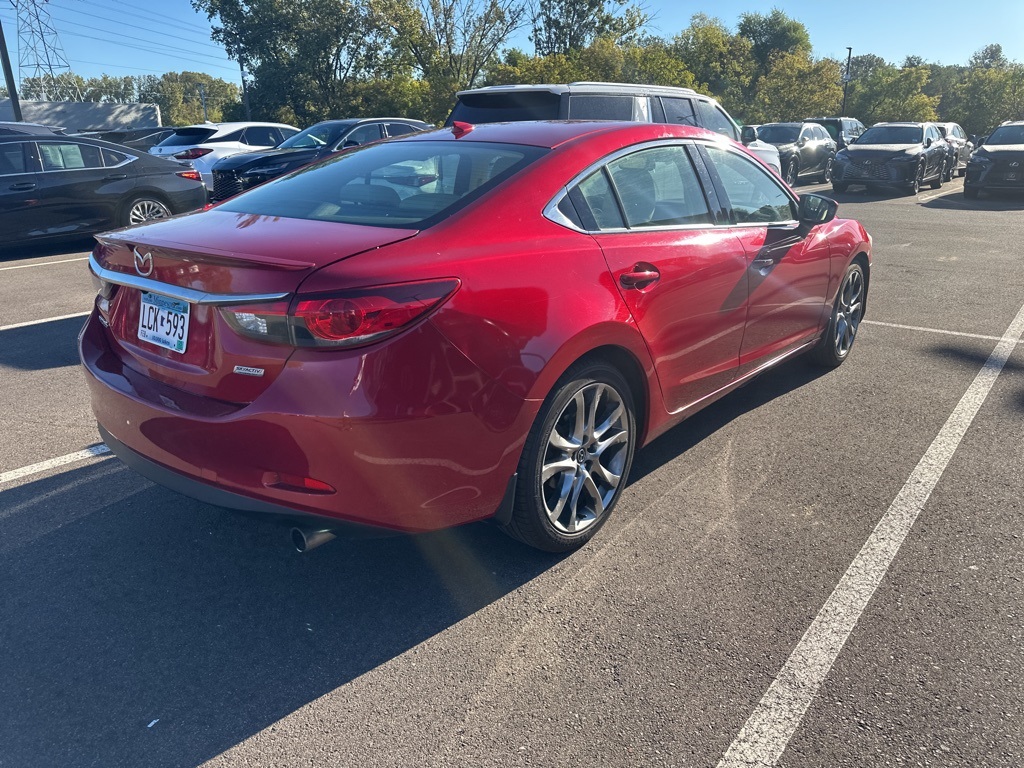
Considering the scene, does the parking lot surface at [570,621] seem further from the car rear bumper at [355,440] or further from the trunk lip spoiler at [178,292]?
the trunk lip spoiler at [178,292]

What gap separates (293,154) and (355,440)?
1192cm

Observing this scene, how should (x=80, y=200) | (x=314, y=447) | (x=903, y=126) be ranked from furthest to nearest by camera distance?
1. (x=903, y=126)
2. (x=80, y=200)
3. (x=314, y=447)

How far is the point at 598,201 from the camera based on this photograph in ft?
10.7

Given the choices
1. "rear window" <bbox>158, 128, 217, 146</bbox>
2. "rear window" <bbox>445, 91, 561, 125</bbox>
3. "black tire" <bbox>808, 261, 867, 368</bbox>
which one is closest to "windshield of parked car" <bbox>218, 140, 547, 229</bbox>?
"black tire" <bbox>808, 261, 867, 368</bbox>

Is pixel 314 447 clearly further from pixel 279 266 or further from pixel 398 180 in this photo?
pixel 398 180

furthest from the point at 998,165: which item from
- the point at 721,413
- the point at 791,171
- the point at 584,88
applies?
the point at 721,413

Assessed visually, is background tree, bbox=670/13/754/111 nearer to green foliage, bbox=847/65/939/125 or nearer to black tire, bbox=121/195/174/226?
green foliage, bbox=847/65/939/125

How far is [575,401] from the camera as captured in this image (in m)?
3.04

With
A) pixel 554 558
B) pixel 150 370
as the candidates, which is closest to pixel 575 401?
pixel 554 558

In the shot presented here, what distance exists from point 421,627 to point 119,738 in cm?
95

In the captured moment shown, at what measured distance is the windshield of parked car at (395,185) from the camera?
9.71 feet

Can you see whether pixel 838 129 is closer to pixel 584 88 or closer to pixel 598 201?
pixel 584 88

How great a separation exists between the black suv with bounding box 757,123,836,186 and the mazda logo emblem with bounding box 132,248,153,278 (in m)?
18.0

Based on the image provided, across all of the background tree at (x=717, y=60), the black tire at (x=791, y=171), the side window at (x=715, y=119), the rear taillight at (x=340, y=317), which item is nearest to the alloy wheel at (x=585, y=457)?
the rear taillight at (x=340, y=317)
